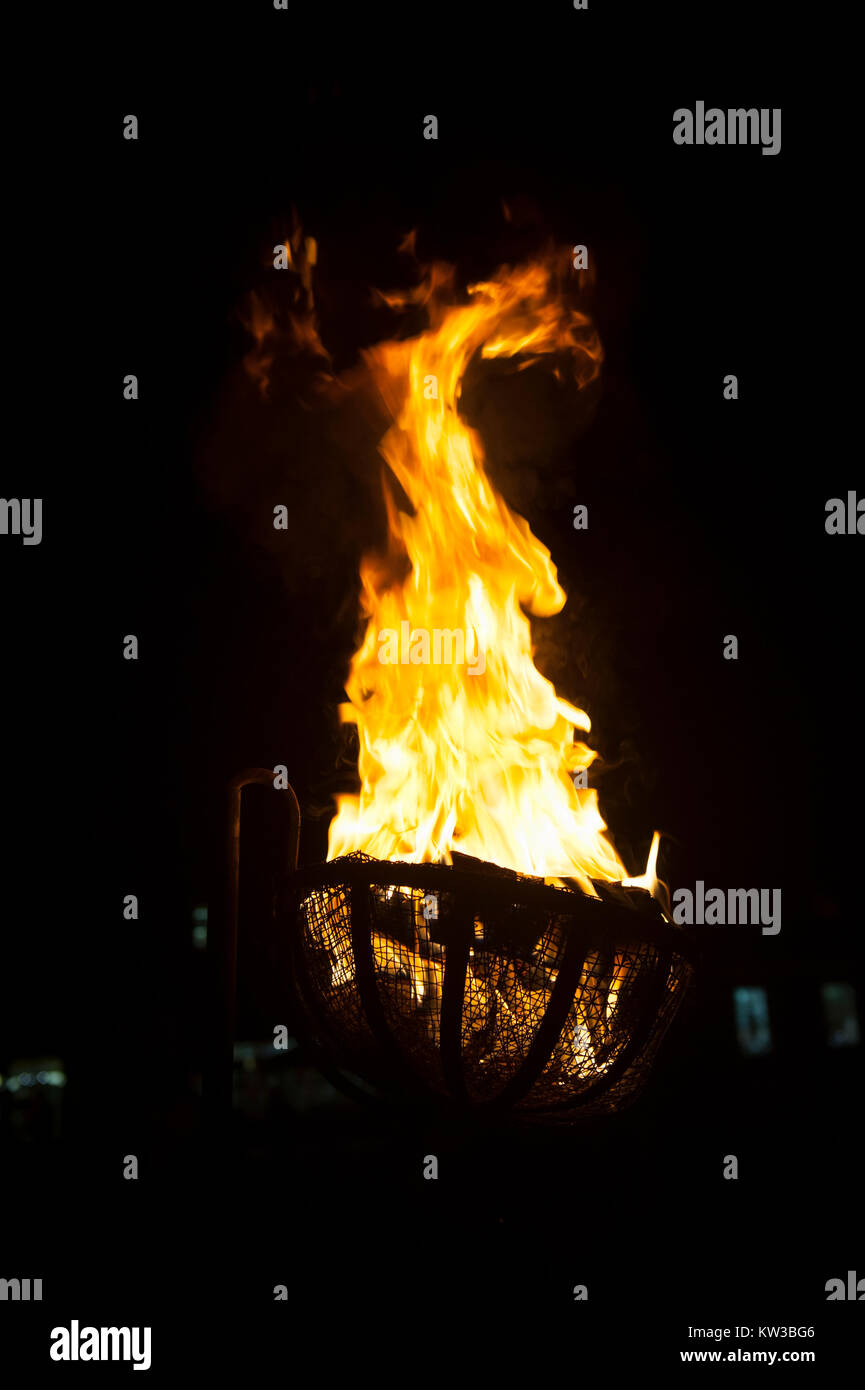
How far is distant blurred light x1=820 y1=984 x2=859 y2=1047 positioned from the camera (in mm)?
10289

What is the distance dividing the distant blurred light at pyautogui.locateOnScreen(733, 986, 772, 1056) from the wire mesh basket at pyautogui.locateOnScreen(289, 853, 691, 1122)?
8404mm

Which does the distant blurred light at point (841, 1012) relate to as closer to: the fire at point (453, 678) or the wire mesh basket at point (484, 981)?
the fire at point (453, 678)

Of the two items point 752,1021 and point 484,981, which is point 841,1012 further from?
point 484,981

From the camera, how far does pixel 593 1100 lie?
191 cm

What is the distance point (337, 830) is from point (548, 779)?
0.58 m

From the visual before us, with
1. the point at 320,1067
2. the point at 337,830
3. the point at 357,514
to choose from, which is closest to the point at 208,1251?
the point at 320,1067

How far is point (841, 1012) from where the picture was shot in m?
10.5

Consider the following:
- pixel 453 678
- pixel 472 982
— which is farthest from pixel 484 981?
pixel 453 678

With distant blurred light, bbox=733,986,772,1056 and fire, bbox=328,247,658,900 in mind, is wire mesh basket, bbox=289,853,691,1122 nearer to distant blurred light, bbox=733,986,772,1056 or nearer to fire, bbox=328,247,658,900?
fire, bbox=328,247,658,900

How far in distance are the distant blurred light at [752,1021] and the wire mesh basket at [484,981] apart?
27.6ft

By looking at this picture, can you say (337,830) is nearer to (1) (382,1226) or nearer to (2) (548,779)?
(2) (548,779)

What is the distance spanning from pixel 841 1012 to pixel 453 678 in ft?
31.2
